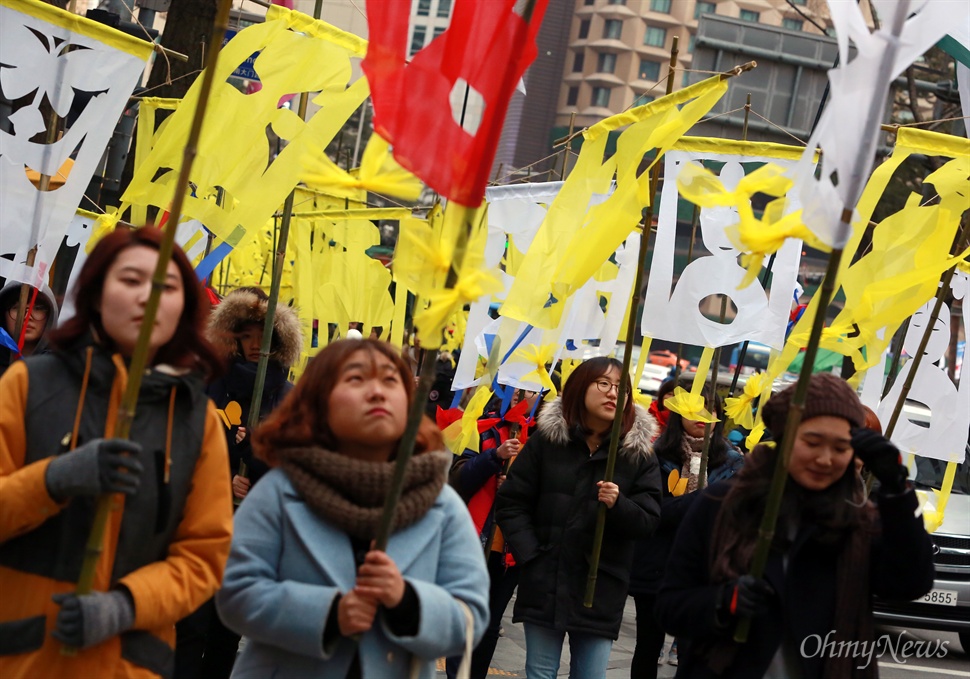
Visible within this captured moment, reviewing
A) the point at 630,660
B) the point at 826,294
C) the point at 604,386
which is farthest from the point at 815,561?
the point at 630,660

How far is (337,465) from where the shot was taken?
9.77ft

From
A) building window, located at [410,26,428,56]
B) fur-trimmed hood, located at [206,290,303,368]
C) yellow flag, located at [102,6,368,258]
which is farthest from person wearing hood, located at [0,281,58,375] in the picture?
building window, located at [410,26,428,56]

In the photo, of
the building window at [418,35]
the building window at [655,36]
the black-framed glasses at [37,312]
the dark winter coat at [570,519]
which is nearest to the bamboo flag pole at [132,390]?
the dark winter coat at [570,519]

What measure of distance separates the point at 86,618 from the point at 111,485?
11.1 inches

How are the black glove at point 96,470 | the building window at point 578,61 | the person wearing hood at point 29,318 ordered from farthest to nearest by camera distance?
the building window at point 578,61
the person wearing hood at point 29,318
the black glove at point 96,470

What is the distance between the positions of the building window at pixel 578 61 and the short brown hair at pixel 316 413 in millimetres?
77660

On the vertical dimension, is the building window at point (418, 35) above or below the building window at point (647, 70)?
above

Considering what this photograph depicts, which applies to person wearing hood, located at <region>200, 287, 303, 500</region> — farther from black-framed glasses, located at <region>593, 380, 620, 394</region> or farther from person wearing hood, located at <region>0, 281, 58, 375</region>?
person wearing hood, located at <region>0, 281, 58, 375</region>

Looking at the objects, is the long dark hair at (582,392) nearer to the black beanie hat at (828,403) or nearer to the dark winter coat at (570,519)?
the dark winter coat at (570,519)

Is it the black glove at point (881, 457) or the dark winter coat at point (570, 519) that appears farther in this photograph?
the dark winter coat at point (570, 519)

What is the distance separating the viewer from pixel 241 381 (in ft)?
17.3

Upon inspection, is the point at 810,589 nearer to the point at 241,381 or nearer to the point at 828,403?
the point at 828,403

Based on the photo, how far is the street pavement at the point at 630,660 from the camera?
743cm

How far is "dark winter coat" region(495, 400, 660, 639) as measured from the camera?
504 centimetres
